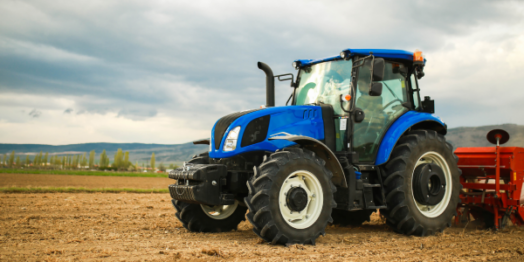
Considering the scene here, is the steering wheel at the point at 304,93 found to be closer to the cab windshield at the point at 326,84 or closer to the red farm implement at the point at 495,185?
the cab windshield at the point at 326,84

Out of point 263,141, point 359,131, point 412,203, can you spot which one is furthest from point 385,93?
point 263,141

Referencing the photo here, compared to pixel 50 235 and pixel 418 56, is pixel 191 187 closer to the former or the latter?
pixel 50 235

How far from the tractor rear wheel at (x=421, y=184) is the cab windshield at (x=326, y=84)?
1146 mm

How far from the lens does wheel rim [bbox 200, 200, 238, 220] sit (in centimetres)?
607

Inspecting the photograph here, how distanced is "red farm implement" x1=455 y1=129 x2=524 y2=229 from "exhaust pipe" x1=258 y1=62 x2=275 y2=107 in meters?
3.71

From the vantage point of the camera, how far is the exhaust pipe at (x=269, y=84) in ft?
21.7

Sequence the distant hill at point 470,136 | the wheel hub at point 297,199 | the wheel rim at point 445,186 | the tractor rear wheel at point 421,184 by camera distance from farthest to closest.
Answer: the distant hill at point 470,136 < the wheel rim at point 445,186 < the tractor rear wheel at point 421,184 < the wheel hub at point 297,199

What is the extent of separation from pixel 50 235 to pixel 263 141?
10.5ft

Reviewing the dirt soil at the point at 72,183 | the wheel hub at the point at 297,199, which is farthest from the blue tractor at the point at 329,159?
the dirt soil at the point at 72,183

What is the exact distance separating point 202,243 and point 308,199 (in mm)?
1441

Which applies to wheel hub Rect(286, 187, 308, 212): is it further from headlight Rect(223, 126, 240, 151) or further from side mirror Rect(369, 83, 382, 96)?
side mirror Rect(369, 83, 382, 96)

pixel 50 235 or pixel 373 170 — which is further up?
pixel 373 170

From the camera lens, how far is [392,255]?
4.57 meters

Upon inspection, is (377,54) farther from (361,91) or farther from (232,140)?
(232,140)
